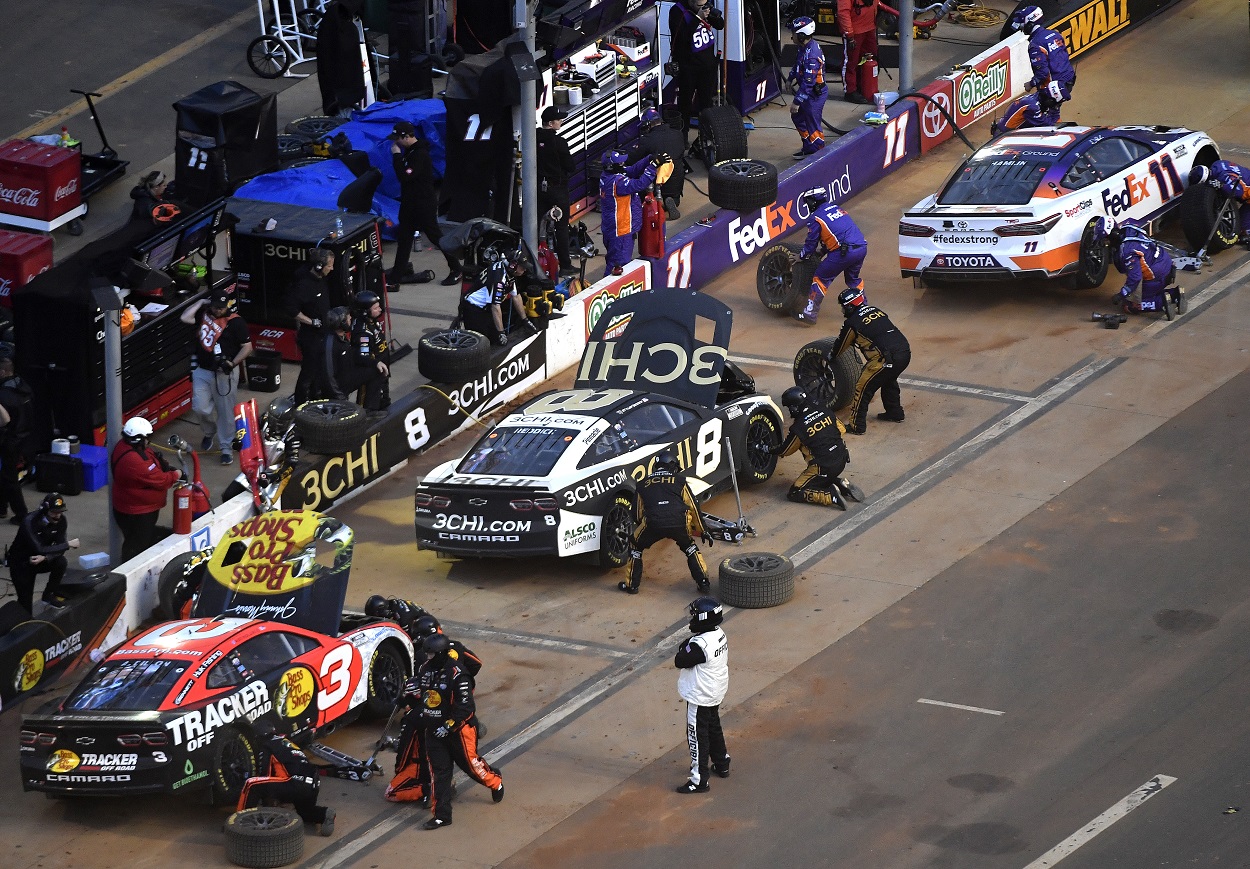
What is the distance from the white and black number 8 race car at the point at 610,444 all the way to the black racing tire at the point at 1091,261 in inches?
189

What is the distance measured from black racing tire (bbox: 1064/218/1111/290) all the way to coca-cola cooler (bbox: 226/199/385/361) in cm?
815

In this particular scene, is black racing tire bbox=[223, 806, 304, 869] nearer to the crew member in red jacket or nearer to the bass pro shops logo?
the crew member in red jacket

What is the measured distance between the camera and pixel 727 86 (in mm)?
33312

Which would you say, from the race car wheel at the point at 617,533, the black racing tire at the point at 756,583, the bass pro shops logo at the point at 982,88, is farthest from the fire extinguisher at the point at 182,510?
the bass pro shops logo at the point at 982,88

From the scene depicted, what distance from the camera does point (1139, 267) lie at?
2686cm

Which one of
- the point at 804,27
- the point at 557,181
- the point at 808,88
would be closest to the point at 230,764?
the point at 557,181

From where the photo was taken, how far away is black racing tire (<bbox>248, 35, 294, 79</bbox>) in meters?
33.6

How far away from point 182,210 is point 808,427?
825 cm

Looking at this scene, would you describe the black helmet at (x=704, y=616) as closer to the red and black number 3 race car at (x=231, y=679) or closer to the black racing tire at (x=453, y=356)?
the red and black number 3 race car at (x=231, y=679)

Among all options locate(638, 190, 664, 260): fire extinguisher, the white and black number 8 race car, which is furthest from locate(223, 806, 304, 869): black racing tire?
locate(638, 190, 664, 260): fire extinguisher

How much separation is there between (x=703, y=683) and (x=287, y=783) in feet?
10.5

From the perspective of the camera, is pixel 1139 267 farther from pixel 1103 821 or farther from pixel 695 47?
pixel 1103 821

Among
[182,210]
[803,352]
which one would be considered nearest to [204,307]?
[182,210]

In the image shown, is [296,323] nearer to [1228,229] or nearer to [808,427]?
[808,427]
